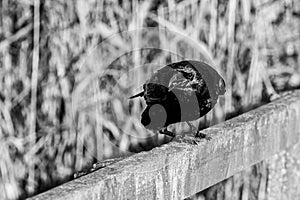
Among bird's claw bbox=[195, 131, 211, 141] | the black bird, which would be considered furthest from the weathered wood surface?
the black bird

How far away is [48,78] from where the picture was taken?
5.49 feet

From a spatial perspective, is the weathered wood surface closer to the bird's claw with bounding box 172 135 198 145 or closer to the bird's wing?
the bird's claw with bounding box 172 135 198 145

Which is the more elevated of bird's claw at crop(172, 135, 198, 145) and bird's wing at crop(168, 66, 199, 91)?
bird's wing at crop(168, 66, 199, 91)

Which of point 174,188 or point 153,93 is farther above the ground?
point 153,93

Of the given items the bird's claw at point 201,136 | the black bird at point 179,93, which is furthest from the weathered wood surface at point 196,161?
the black bird at point 179,93

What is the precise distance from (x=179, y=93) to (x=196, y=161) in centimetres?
28

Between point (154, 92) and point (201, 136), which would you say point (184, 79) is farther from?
point (201, 136)

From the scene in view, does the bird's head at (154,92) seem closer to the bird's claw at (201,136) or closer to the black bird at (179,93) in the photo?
the black bird at (179,93)

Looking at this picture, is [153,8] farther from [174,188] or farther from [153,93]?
[153,93]

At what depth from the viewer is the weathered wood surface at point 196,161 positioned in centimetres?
102

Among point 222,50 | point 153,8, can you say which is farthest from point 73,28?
point 222,50

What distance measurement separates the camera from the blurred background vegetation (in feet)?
5.30

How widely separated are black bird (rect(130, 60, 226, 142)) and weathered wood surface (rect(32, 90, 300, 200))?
0.11 metres

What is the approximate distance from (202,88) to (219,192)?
86 centimetres
